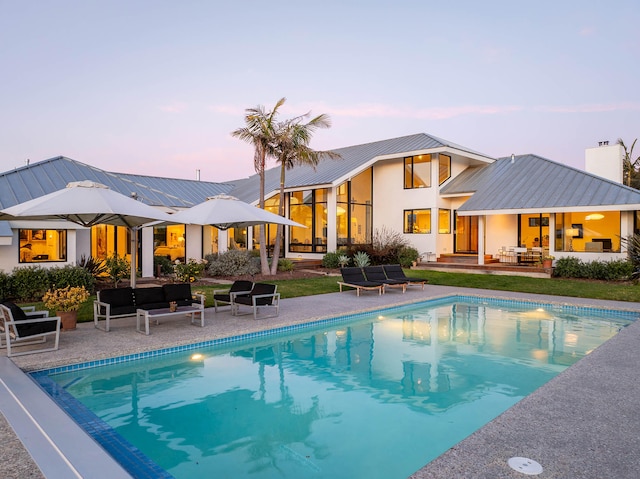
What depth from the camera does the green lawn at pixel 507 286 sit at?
1405 centimetres

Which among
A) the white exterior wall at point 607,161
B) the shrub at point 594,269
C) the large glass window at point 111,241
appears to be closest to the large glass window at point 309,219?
the large glass window at point 111,241

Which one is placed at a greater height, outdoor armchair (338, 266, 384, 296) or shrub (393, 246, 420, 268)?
shrub (393, 246, 420, 268)

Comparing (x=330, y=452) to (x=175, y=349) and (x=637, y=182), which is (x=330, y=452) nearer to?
(x=175, y=349)

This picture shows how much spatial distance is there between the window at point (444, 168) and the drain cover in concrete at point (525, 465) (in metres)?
20.7

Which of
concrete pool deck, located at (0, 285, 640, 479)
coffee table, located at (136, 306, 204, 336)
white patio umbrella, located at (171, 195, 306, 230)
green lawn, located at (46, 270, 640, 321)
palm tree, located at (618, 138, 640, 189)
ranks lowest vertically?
concrete pool deck, located at (0, 285, 640, 479)

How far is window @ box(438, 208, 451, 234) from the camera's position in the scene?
75.0 feet

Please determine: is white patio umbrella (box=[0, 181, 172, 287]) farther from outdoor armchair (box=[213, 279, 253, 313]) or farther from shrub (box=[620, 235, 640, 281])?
shrub (box=[620, 235, 640, 281])

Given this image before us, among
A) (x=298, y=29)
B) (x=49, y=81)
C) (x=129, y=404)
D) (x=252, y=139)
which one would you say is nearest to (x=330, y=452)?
(x=129, y=404)

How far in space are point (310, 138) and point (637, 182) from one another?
42.4 meters

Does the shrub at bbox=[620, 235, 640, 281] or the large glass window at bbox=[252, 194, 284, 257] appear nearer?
the shrub at bbox=[620, 235, 640, 281]

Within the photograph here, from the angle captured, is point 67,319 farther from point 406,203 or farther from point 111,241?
point 406,203

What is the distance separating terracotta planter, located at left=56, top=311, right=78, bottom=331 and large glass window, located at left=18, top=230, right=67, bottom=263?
758 centimetres

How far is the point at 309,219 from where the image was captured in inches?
956

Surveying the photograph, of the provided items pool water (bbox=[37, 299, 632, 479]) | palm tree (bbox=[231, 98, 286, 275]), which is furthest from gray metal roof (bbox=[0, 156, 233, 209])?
pool water (bbox=[37, 299, 632, 479])
